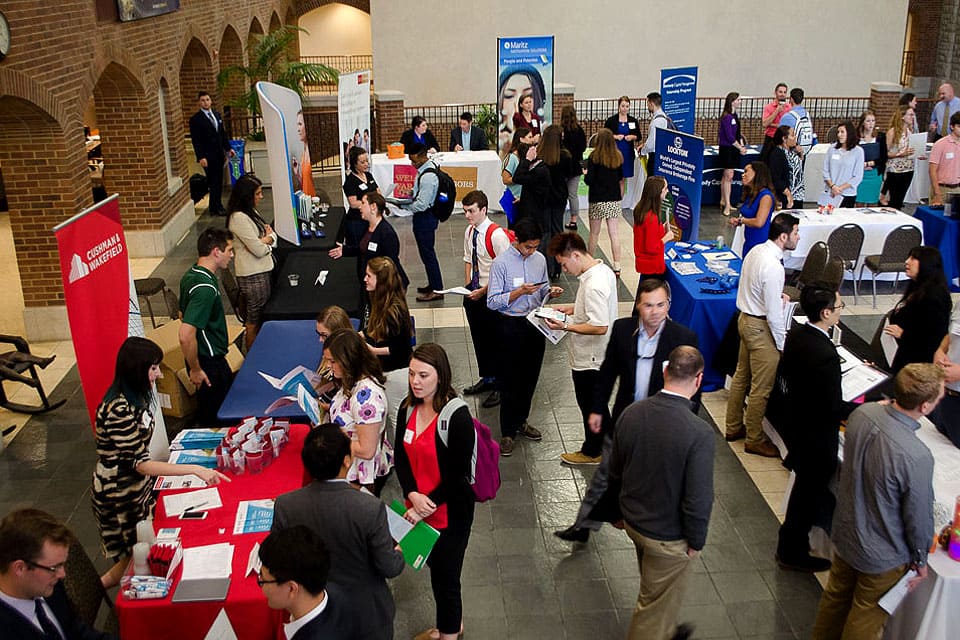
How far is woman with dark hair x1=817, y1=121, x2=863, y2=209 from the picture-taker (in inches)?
415

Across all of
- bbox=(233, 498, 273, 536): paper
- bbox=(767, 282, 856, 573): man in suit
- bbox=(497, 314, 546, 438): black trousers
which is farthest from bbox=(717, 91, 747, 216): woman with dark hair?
bbox=(233, 498, 273, 536): paper

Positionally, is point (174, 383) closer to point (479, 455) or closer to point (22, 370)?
point (22, 370)

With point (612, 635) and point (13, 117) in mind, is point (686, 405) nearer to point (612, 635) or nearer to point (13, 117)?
point (612, 635)

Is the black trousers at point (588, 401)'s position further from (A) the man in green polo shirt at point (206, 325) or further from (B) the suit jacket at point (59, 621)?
(B) the suit jacket at point (59, 621)

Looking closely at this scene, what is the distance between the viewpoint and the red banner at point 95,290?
471cm

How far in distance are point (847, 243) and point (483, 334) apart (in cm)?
444

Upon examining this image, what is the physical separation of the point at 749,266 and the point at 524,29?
14.4 m

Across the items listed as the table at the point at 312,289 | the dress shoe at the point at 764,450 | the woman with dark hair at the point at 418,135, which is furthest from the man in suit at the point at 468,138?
the dress shoe at the point at 764,450

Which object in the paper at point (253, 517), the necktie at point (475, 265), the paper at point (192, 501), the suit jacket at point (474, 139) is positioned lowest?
the paper at point (253, 517)

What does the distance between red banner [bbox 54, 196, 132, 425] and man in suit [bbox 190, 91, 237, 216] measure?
809cm

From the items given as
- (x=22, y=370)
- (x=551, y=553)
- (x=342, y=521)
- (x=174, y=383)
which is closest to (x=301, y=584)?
(x=342, y=521)

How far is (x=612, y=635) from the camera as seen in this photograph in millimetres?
4594

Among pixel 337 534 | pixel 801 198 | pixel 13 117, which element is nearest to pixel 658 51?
pixel 801 198

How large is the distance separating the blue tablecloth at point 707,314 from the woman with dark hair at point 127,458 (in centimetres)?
405
